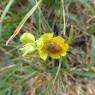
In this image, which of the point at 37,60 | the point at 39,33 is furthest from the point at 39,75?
the point at 39,33

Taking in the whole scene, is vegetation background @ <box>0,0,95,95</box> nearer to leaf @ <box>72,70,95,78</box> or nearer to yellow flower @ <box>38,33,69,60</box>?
leaf @ <box>72,70,95,78</box>

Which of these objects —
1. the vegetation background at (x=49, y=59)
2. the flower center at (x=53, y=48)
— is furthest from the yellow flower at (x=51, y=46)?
the vegetation background at (x=49, y=59)

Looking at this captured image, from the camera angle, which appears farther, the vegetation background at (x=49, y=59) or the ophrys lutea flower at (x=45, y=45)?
the vegetation background at (x=49, y=59)

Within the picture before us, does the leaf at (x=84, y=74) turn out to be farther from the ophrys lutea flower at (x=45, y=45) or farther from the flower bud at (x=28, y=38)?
the flower bud at (x=28, y=38)

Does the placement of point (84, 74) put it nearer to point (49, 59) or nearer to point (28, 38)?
point (49, 59)

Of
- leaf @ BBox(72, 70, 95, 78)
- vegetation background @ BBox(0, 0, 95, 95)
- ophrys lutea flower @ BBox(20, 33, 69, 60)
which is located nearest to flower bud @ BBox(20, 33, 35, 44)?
ophrys lutea flower @ BBox(20, 33, 69, 60)

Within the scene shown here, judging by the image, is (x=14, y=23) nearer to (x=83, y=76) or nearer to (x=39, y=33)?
(x=39, y=33)
